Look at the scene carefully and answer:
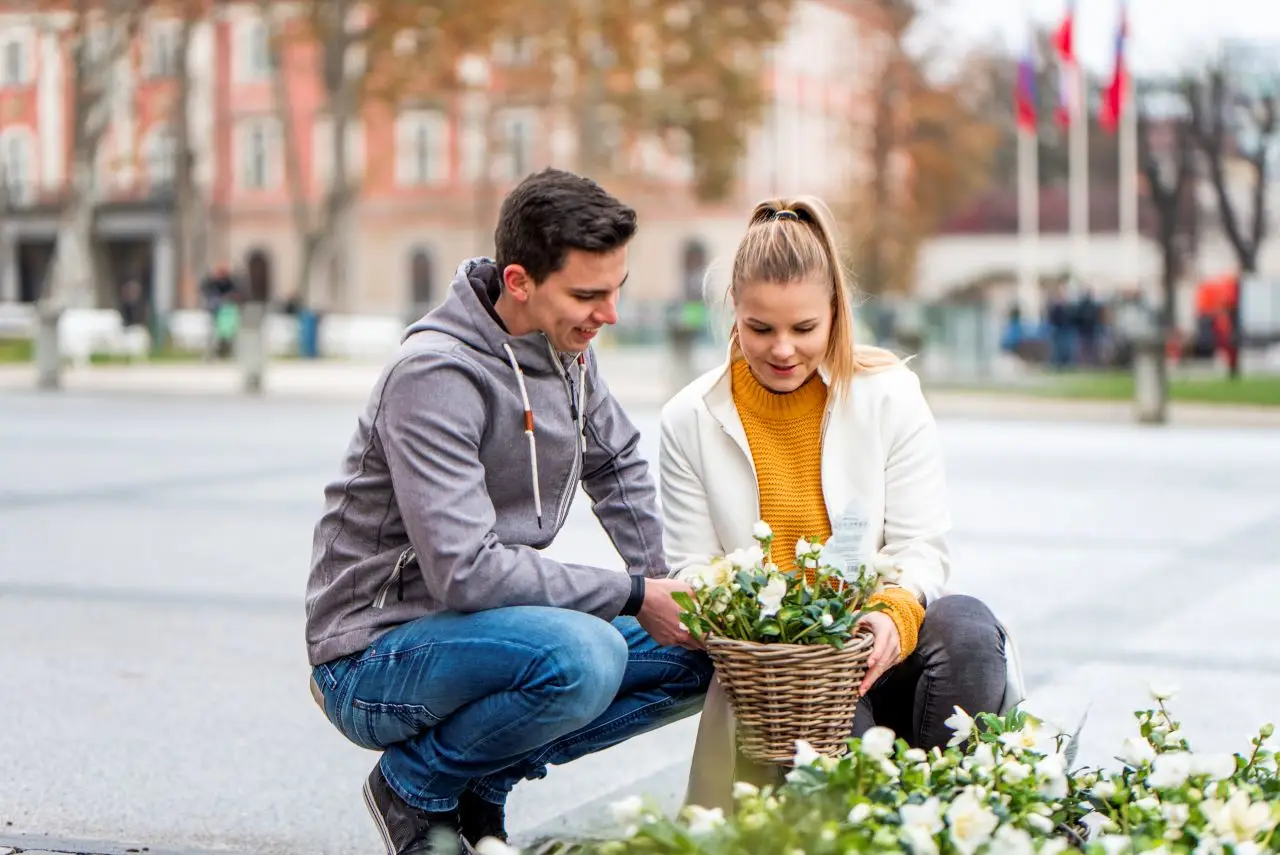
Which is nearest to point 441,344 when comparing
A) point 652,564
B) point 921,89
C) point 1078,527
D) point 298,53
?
point 652,564

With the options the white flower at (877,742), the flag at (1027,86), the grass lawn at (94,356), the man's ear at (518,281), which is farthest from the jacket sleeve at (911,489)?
the flag at (1027,86)

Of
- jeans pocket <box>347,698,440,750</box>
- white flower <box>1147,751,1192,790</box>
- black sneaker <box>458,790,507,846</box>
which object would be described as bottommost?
black sneaker <box>458,790,507,846</box>

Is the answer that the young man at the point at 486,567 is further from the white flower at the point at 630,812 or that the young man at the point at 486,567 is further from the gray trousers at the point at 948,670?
the white flower at the point at 630,812

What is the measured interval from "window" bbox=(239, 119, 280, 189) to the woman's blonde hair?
6914 cm

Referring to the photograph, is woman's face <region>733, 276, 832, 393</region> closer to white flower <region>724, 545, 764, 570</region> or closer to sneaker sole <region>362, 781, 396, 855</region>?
white flower <region>724, 545, 764, 570</region>

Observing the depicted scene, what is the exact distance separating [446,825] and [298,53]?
69.4 metres

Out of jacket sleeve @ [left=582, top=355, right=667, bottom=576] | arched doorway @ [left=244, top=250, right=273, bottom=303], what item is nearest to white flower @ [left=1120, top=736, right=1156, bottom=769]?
jacket sleeve @ [left=582, top=355, right=667, bottom=576]

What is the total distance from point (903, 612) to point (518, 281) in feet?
3.17

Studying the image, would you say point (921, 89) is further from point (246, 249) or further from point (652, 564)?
point (652, 564)

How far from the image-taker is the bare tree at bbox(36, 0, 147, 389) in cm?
3775

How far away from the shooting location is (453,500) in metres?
3.75

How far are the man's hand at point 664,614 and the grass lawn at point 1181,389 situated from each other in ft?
73.1

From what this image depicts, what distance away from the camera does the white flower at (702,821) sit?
8.68 feet

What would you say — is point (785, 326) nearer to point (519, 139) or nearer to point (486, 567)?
point (486, 567)
